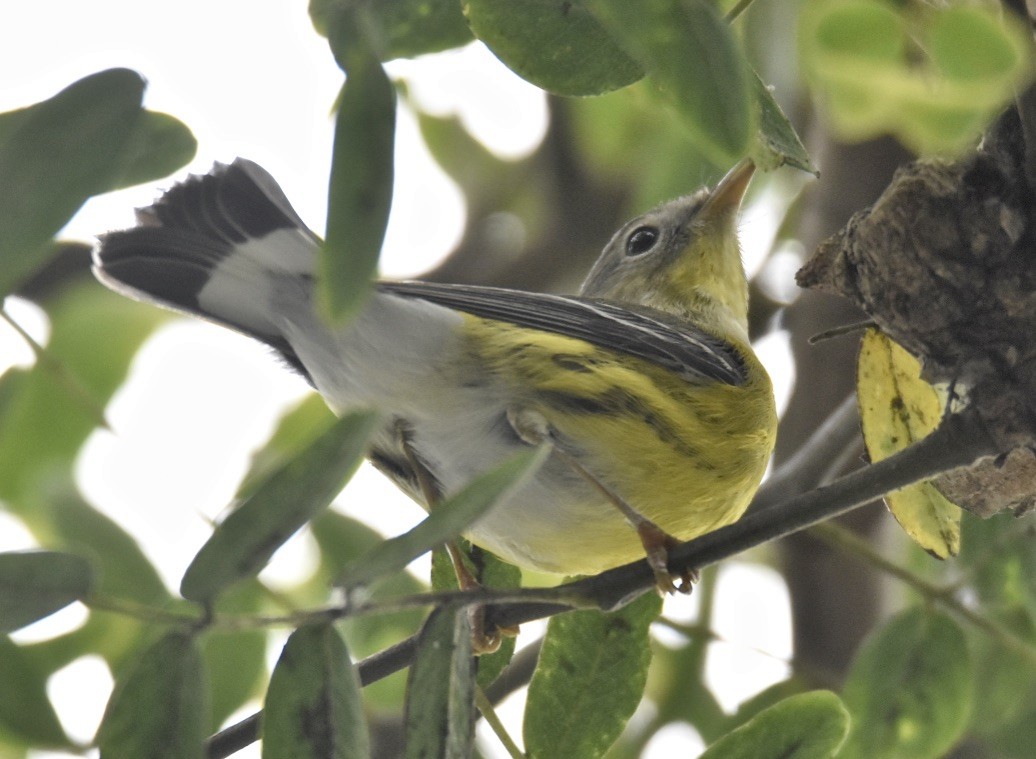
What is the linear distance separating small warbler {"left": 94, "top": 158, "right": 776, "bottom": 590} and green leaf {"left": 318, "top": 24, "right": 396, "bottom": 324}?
1.67 meters

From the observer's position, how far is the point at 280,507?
1.54 metres

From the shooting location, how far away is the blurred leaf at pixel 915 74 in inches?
39.6

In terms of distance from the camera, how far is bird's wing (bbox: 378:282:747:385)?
3430 millimetres

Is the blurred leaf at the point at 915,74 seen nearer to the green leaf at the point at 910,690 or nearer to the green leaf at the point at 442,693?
the green leaf at the point at 442,693

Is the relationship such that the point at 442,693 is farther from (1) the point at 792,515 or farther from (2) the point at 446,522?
(1) the point at 792,515

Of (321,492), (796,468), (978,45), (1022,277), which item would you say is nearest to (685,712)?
(796,468)

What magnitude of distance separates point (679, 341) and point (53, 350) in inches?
71.9

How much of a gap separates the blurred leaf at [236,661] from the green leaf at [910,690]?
4.68 feet

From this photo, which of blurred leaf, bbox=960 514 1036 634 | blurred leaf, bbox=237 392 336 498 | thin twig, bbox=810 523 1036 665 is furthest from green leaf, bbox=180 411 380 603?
blurred leaf, bbox=237 392 336 498

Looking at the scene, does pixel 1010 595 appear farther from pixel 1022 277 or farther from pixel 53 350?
pixel 53 350

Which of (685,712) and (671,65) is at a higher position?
(671,65)

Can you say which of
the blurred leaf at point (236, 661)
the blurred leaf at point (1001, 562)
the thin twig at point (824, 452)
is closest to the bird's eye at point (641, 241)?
the thin twig at point (824, 452)

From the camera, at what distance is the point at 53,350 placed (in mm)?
3674

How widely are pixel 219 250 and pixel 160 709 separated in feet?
5.94
